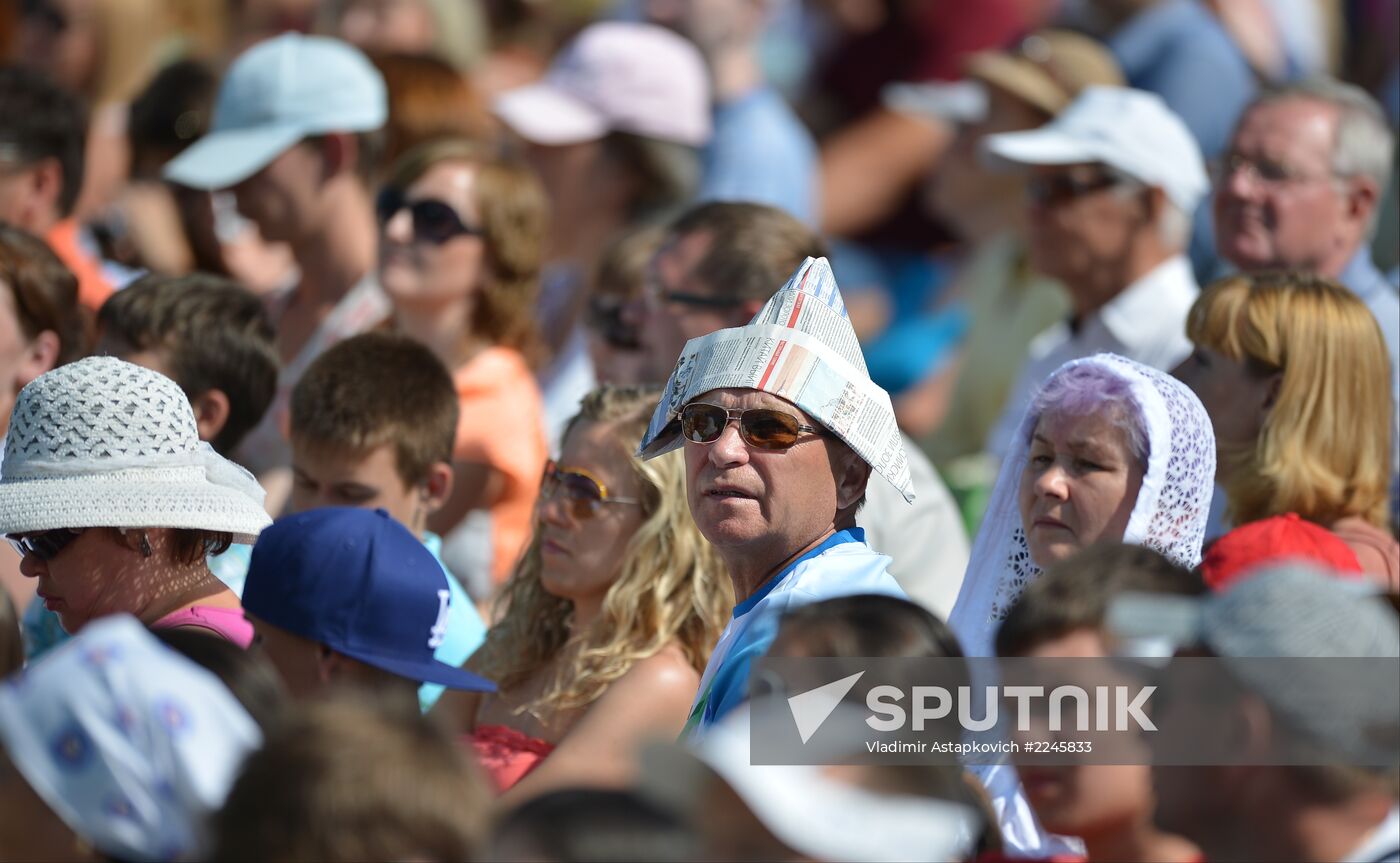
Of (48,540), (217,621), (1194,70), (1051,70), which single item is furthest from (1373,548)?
(1194,70)

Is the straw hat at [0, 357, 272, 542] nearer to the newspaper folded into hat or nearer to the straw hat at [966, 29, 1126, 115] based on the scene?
the newspaper folded into hat

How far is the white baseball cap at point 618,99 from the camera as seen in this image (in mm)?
6797

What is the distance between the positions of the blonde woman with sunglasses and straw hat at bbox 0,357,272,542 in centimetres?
75

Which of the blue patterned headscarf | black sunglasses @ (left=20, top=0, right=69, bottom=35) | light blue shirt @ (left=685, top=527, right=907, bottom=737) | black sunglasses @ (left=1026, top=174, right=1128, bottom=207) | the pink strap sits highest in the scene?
the blue patterned headscarf

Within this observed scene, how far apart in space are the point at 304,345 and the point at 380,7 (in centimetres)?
235

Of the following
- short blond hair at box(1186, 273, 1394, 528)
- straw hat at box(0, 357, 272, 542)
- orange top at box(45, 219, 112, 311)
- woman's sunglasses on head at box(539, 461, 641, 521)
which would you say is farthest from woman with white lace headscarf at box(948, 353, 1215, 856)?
orange top at box(45, 219, 112, 311)

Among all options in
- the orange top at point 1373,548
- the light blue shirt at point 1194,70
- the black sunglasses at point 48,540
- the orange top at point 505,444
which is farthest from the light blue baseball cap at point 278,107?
the orange top at point 1373,548

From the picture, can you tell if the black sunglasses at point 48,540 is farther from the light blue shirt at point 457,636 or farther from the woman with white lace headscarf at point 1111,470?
the woman with white lace headscarf at point 1111,470

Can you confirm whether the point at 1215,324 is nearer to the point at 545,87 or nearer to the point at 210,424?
the point at 210,424

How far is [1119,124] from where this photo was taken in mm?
6109

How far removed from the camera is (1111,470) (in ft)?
12.6

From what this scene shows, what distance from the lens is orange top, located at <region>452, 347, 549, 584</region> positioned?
211 inches

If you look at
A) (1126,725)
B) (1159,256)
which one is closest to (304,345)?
(1159,256)

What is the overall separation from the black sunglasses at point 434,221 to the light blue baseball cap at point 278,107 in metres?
0.59
